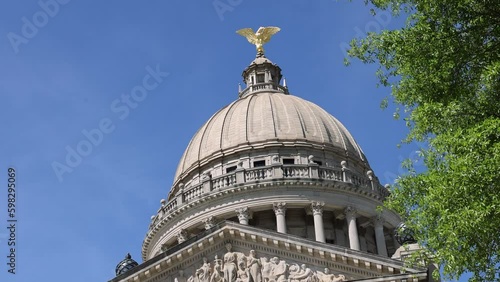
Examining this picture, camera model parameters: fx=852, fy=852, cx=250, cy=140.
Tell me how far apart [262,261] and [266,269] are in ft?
1.61

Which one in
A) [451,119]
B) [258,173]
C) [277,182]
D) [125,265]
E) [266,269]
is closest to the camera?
[451,119]

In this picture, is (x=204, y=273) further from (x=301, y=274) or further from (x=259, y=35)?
(x=259, y=35)

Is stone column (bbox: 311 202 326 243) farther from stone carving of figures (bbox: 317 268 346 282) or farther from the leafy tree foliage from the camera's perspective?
the leafy tree foliage

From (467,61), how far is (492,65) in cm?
149

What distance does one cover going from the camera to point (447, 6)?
24.1 meters

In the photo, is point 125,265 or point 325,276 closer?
point 325,276

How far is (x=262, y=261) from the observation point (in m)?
35.3

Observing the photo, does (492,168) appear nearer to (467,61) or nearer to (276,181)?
(467,61)

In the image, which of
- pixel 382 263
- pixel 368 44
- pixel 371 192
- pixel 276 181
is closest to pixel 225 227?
pixel 382 263

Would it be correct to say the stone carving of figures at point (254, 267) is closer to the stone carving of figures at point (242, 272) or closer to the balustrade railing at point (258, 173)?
the stone carving of figures at point (242, 272)

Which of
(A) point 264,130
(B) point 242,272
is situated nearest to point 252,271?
(B) point 242,272

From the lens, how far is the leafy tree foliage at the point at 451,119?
21188 mm

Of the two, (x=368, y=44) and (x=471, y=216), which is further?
(x=368, y=44)

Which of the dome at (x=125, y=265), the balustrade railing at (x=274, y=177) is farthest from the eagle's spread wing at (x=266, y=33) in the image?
the dome at (x=125, y=265)
